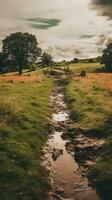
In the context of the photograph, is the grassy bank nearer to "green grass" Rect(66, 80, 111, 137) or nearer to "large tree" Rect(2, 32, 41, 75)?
"green grass" Rect(66, 80, 111, 137)

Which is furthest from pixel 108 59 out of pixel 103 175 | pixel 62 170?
pixel 103 175

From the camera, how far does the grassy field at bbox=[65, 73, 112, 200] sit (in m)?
26.7

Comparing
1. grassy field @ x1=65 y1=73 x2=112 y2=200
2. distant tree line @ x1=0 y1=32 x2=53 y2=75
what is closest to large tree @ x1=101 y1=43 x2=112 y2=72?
distant tree line @ x1=0 y1=32 x2=53 y2=75

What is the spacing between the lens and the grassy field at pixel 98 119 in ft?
87.7

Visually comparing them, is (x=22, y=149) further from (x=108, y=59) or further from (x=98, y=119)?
(x=108, y=59)

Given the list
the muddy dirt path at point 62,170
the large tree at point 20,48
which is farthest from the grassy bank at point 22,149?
the large tree at point 20,48

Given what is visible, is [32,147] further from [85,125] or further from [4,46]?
[4,46]

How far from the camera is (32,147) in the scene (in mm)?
A: 32438

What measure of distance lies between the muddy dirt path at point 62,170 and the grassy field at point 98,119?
0.84m

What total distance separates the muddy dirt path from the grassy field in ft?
2.74

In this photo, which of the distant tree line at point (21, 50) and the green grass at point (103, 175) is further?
the distant tree line at point (21, 50)

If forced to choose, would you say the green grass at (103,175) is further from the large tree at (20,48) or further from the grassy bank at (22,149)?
the large tree at (20,48)

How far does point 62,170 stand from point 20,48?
97847mm

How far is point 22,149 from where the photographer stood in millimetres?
30703
